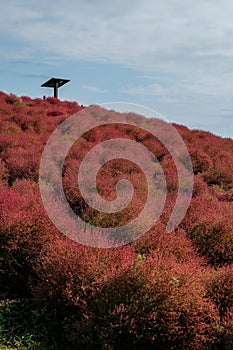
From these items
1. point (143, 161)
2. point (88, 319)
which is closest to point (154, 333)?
point (88, 319)

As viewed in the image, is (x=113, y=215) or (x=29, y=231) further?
(x=113, y=215)

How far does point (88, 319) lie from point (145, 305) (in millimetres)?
531

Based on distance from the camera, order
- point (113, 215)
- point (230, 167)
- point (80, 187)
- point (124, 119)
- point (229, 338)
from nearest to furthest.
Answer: point (229, 338), point (113, 215), point (80, 187), point (230, 167), point (124, 119)

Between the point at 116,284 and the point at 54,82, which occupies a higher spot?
the point at 54,82

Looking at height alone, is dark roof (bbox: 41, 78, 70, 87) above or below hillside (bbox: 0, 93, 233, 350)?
above

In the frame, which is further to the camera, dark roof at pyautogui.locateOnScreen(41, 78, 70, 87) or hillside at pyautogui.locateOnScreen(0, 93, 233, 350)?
dark roof at pyautogui.locateOnScreen(41, 78, 70, 87)

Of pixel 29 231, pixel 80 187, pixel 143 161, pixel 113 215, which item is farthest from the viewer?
pixel 143 161

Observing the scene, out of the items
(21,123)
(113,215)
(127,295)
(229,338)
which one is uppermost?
(21,123)

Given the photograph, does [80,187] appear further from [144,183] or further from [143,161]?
[143,161]

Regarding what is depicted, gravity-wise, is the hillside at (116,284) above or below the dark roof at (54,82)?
below

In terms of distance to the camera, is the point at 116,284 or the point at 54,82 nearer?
the point at 116,284

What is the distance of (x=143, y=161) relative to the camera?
539 inches

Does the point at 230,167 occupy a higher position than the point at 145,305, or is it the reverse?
the point at 230,167

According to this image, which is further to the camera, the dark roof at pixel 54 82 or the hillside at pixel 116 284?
the dark roof at pixel 54 82
